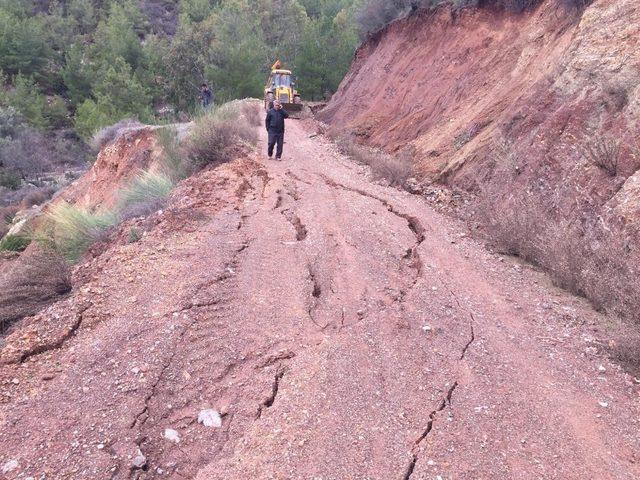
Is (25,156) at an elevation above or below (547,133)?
below

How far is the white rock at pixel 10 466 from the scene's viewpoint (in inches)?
133

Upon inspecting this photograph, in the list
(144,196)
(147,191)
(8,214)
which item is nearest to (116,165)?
(8,214)

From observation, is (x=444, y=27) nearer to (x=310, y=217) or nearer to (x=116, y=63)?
(x=310, y=217)

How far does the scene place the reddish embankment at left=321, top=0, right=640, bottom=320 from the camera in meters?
6.08

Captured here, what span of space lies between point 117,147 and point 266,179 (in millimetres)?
10316

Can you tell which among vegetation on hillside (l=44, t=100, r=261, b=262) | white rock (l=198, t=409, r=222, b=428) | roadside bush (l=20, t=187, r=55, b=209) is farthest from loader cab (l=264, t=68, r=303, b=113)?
white rock (l=198, t=409, r=222, b=428)

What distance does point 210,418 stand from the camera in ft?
12.9

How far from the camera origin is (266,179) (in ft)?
33.4

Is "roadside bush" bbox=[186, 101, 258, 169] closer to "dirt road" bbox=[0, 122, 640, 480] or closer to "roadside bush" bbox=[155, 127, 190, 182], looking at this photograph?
"roadside bush" bbox=[155, 127, 190, 182]

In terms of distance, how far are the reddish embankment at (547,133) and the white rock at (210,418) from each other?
391 centimetres

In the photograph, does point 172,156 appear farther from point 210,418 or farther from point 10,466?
point 10,466

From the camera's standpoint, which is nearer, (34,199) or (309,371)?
(309,371)

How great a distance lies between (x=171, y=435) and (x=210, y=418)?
31 centimetres

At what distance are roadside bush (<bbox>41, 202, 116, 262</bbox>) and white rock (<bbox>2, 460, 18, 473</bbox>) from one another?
14.8 ft
